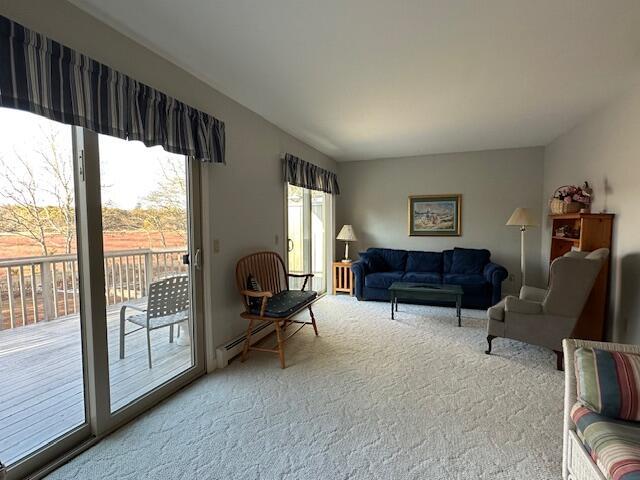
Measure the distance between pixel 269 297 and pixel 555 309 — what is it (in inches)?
101

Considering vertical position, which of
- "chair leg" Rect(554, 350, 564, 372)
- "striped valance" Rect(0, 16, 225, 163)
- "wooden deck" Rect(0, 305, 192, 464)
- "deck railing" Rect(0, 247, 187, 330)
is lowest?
"chair leg" Rect(554, 350, 564, 372)

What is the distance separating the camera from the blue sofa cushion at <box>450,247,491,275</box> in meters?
5.00

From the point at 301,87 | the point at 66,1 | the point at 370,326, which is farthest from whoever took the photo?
the point at 370,326

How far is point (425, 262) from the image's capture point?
5320 mm

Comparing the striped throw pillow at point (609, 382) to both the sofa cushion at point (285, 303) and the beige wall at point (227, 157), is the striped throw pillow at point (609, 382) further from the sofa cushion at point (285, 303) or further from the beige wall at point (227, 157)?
the beige wall at point (227, 157)

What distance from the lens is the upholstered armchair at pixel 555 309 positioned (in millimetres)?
2666

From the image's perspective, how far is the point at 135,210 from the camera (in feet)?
7.19

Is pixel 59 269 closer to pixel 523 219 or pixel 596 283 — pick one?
pixel 596 283

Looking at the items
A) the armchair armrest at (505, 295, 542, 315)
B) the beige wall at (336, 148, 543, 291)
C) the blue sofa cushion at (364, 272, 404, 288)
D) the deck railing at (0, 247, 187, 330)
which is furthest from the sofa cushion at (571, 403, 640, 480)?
the beige wall at (336, 148, 543, 291)

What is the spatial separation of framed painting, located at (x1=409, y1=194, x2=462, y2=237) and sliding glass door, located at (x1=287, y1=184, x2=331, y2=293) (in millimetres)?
Answer: 1539

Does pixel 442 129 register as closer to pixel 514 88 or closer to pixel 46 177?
pixel 514 88

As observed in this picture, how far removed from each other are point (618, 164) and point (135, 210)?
13.7 feet

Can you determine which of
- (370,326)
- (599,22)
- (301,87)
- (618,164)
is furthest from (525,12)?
(370,326)

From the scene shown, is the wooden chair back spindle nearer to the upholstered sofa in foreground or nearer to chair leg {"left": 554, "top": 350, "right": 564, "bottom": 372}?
the upholstered sofa in foreground
